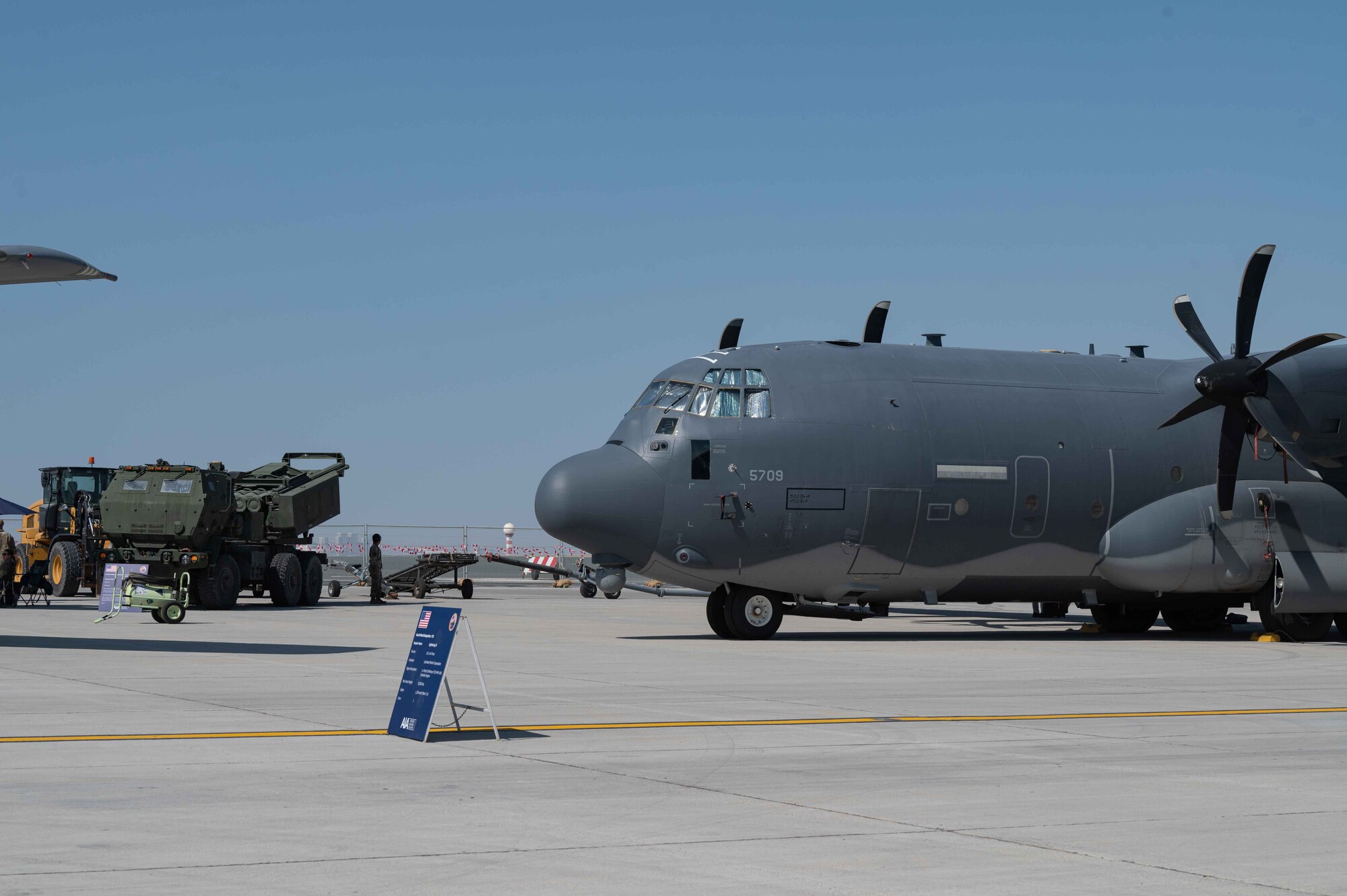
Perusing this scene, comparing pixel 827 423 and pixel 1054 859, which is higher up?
pixel 827 423

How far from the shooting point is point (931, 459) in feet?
82.9

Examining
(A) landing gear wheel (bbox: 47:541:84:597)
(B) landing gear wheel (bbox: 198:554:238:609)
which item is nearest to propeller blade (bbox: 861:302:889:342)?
(B) landing gear wheel (bbox: 198:554:238:609)

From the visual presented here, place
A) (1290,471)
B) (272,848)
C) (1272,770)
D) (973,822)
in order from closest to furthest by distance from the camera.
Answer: (272,848) < (973,822) < (1272,770) < (1290,471)

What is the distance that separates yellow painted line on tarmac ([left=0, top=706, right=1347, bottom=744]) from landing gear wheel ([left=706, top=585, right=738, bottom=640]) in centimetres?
1202

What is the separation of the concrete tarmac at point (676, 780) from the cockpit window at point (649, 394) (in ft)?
21.2

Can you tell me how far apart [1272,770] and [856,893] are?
5253 mm

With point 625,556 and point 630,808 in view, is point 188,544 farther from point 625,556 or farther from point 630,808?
point 630,808

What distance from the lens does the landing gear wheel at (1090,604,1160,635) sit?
2952cm

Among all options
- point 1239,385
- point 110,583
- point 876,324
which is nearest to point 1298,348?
point 1239,385

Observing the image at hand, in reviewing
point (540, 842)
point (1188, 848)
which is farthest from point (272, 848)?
point (1188, 848)

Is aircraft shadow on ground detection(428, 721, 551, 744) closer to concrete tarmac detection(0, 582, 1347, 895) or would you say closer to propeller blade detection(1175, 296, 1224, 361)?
concrete tarmac detection(0, 582, 1347, 895)

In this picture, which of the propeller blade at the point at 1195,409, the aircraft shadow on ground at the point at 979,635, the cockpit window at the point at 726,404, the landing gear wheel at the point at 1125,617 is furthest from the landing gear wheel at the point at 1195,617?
the cockpit window at the point at 726,404

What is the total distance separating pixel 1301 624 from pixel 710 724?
17.9 meters

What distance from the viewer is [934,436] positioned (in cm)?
2538
